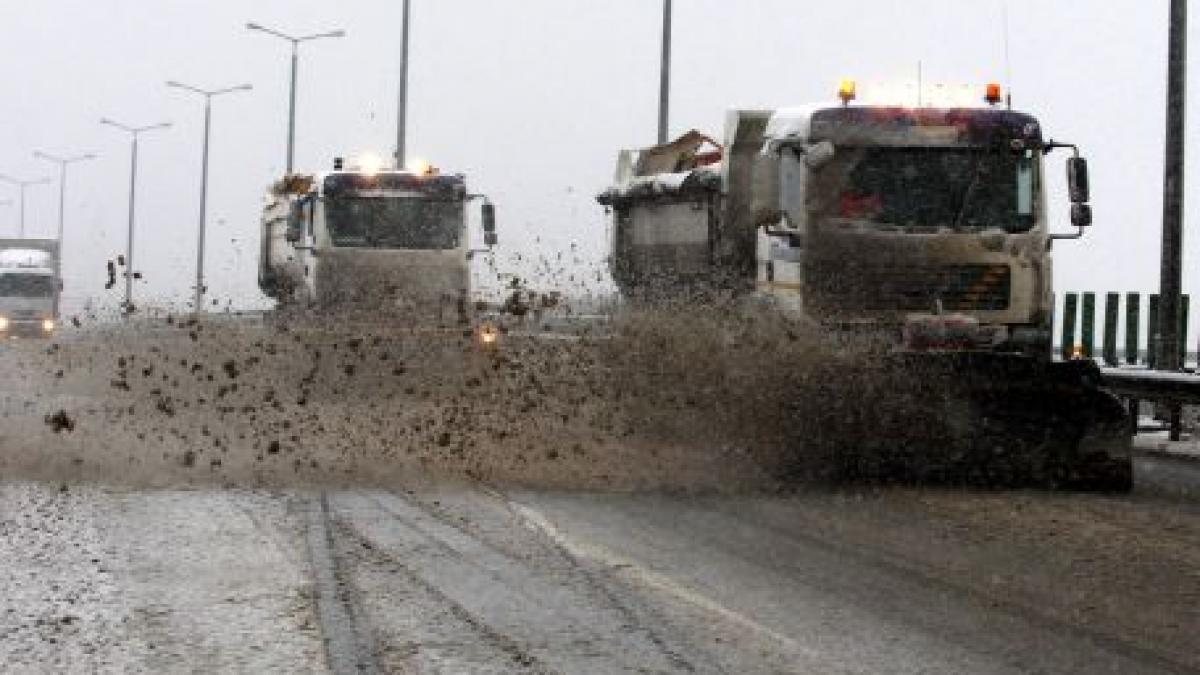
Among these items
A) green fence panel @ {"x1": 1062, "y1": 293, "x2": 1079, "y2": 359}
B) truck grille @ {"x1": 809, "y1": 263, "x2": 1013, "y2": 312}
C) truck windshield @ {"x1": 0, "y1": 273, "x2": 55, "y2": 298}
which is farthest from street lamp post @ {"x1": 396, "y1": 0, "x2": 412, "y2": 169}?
truck grille @ {"x1": 809, "y1": 263, "x2": 1013, "y2": 312}

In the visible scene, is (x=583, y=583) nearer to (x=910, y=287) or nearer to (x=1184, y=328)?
(x=910, y=287)

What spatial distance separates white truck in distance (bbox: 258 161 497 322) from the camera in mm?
21750

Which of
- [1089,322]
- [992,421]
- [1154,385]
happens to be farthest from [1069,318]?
[992,421]

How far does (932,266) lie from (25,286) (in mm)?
33872

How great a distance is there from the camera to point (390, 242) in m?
22.0

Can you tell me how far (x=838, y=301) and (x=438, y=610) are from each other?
6.55m

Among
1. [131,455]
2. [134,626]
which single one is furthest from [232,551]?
[131,455]

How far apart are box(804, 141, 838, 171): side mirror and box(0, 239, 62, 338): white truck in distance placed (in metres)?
33.1

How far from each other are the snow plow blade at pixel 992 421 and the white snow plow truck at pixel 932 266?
0.01 metres

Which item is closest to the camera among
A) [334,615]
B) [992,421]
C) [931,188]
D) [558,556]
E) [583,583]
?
[334,615]

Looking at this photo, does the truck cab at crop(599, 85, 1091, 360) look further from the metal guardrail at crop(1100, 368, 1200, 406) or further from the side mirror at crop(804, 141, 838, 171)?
the metal guardrail at crop(1100, 368, 1200, 406)

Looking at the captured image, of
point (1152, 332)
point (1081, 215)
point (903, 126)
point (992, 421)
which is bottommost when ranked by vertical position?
point (992, 421)

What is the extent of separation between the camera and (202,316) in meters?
23.4

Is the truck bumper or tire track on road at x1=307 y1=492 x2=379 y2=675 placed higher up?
the truck bumper
